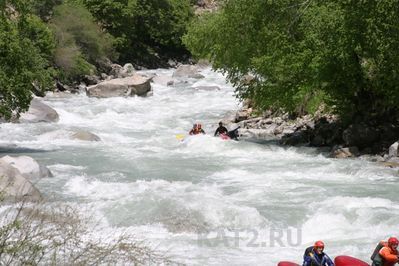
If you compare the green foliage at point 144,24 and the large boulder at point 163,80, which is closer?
the large boulder at point 163,80

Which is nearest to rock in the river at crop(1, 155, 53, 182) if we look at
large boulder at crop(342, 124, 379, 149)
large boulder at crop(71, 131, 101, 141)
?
large boulder at crop(71, 131, 101, 141)

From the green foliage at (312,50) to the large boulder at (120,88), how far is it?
32.0ft

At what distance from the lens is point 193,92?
1188 inches

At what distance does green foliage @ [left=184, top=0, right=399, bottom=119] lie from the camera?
14.8 metres

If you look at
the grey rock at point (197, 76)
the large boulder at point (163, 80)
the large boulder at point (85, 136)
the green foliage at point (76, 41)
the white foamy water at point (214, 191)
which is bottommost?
the white foamy water at point (214, 191)

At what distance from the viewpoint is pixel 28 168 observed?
1223 cm

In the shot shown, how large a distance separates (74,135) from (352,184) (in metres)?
8.95

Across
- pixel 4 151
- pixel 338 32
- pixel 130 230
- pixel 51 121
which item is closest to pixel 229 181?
pixel 130 230

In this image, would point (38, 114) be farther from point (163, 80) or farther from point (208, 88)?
point (163, 80)

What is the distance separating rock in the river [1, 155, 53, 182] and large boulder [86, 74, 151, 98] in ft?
50.8

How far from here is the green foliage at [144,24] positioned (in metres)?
42.4

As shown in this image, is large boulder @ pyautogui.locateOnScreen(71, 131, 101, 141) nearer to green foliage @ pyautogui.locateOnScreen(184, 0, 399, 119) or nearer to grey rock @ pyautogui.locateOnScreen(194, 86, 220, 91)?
green foliage @ pyautogui.locateOnScreen(184, 0, 399, 119)

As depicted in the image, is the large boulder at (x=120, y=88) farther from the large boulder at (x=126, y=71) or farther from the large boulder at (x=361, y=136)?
the large boulder at (x=361, y=136)

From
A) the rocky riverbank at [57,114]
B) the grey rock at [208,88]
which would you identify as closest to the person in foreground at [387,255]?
the rocky riverbank at [57,114]
